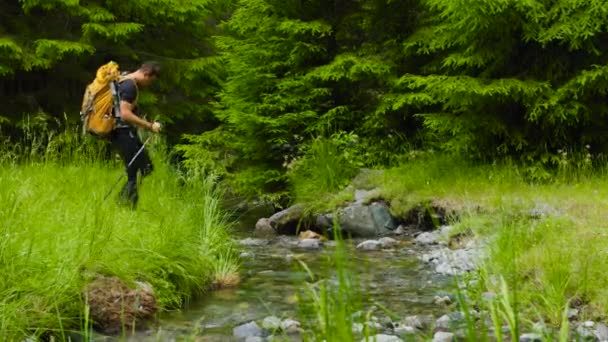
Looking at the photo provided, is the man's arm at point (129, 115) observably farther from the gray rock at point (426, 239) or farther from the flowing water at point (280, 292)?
the gray rock at point (426, 239)

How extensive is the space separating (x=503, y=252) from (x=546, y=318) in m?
0.64

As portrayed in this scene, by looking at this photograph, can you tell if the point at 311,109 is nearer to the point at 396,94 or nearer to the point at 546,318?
the point at 396,94

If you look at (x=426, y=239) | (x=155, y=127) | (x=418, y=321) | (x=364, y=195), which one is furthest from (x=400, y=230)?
(x=418, y=321)

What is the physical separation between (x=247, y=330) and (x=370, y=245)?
3441 mm

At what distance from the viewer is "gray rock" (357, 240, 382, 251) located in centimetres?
753

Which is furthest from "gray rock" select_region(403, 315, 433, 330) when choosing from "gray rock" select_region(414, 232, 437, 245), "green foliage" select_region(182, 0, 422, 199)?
"green foliage" select_region(182, 0, 422, 199)

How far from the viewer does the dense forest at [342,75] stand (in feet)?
28.2

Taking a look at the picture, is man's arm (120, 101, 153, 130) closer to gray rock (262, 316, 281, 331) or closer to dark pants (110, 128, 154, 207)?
dark pants (110, 128, 154, 207)

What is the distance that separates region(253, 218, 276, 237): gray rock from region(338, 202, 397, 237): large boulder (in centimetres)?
109

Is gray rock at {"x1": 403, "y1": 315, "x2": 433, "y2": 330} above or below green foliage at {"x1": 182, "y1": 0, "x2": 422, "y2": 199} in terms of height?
below

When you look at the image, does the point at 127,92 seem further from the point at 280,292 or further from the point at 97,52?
the point at 97,52

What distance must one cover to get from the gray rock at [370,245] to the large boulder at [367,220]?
3.03 feet

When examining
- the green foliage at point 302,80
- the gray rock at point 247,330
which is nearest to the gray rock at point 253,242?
the green foliage at point 302,80

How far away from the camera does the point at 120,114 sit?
7051 mm
